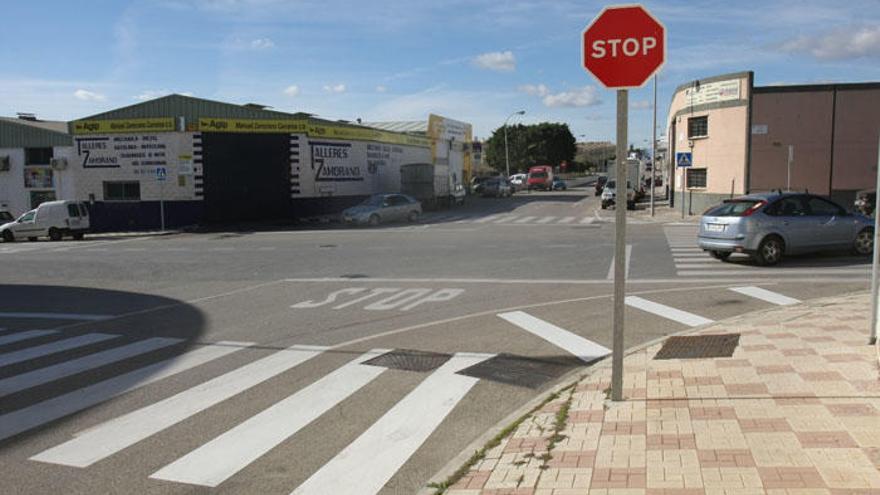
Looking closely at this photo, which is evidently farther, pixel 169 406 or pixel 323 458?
pixel 169 406

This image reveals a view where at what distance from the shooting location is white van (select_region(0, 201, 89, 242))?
33.0 metres

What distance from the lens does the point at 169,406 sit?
6.82m

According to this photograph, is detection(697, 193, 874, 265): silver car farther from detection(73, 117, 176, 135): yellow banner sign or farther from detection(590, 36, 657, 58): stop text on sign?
detection(73, 117, 176, 135): yellow banner sign

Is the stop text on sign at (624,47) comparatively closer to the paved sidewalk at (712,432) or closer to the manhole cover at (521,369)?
the paved sidewalk at (712,432)

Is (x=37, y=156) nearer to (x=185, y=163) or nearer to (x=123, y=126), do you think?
(x=123, y=126)

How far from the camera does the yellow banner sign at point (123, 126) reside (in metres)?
36.3

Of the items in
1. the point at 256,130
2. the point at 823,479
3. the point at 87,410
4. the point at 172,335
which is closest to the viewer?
the point at 823,479

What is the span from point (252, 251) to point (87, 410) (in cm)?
1638

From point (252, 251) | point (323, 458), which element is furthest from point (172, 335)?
point (252, 251)

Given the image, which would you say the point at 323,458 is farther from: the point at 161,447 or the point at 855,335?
the point at 855,335

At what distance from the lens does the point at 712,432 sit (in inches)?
204

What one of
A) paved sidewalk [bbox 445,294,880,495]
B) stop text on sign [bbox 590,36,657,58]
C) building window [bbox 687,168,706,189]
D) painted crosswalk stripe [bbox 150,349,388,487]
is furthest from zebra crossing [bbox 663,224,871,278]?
building window [bbox 687,168,706,189]

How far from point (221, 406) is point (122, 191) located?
33.8m

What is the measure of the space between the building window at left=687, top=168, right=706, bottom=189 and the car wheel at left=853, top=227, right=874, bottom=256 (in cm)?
2100
